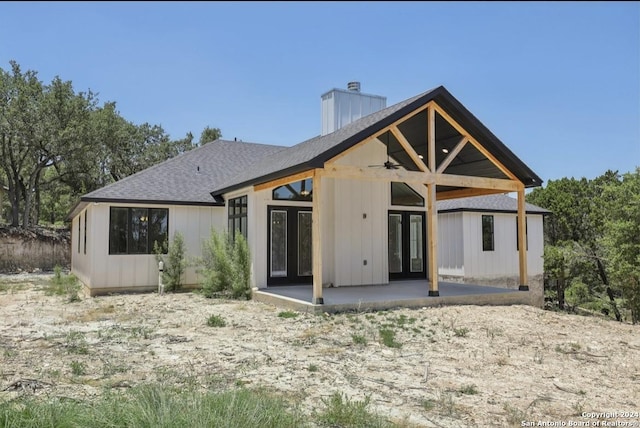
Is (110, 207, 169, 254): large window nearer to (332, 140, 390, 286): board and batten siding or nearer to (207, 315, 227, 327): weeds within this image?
(332, 140, 390, 286): board and batten siding

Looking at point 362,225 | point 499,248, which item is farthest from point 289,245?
point 499,248

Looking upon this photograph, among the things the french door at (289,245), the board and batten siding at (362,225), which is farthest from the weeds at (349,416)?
the board and batten siding at (362,225)

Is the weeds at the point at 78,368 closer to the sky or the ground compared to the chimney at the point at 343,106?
closer to the ground

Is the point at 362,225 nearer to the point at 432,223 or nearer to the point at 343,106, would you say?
the point at 432,223

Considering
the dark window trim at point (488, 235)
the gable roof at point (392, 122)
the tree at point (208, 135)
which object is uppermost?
the tree at point (208, 135)

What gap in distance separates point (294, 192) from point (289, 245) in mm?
1350

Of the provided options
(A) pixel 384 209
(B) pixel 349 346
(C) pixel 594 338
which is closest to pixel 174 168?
(A) pixel 384 209

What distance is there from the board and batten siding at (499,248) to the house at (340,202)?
2.89m

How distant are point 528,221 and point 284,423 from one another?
1599 cm

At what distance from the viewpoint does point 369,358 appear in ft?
18.7

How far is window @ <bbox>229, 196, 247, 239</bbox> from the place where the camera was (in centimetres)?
1200

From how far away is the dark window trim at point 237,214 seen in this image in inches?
468

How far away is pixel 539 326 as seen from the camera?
25.8ft

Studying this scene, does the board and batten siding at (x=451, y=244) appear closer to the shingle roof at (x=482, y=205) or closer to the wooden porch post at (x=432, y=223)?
the shingle roof at (x=482, y=205)
